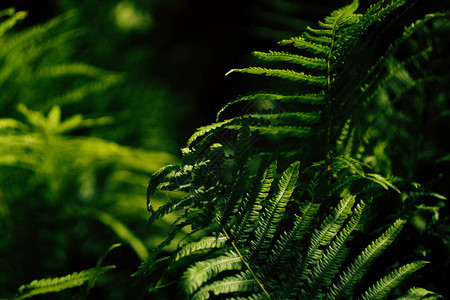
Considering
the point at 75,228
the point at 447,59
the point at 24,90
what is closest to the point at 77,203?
the point at 75,228

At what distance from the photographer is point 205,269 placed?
19.3 inches

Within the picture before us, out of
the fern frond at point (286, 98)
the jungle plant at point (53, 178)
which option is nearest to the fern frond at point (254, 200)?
the fern frond at point (286, 98)

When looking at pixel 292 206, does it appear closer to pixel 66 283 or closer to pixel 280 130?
pixel 280 130

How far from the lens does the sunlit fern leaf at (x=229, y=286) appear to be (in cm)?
49

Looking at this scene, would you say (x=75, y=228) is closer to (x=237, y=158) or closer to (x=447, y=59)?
(x=237, y=158)

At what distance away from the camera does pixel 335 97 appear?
2.06 ft

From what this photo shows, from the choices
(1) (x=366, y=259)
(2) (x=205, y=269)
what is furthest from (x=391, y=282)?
(2) (x=205, y=269)

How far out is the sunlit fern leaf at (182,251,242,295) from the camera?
455 mm

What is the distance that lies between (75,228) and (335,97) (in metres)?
1.21

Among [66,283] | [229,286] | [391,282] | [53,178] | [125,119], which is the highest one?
[125,119]

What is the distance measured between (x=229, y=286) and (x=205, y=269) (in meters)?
→ 0.05

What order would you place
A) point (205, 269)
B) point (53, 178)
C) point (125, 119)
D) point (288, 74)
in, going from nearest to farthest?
point (205, 269) < point (288, 74) < point (53, 178) < point (125, 119)

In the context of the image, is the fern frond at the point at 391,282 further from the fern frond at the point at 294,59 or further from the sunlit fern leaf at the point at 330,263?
the fern frond at the point at 294,59

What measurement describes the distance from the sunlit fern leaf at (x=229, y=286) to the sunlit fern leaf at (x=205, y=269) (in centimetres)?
1
